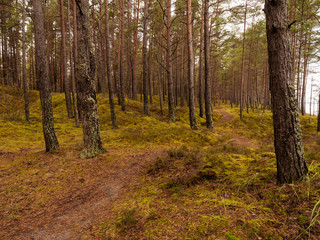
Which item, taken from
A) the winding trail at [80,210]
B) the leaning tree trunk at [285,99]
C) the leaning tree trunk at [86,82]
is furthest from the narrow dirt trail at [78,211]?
Result: the leaning tree trunk at [285,99]

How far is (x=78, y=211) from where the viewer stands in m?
3.55

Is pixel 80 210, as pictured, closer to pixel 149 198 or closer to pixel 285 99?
pixel 149 198

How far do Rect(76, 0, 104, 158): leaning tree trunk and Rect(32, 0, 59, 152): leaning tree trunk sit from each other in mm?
1904

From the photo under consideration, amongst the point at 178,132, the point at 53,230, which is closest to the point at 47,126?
the point at 53,230

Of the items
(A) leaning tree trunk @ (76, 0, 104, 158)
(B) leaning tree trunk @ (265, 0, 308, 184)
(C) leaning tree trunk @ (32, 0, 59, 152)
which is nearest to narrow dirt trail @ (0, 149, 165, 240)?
(A) leaning tree trunk @ (76, 0, 104, 158)

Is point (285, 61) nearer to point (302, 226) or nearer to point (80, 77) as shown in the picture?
point (302, 226)

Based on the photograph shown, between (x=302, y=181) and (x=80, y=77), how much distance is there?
7.39 m

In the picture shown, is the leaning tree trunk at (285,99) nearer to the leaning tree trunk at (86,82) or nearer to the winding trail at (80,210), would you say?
the winding trail at (80,210)

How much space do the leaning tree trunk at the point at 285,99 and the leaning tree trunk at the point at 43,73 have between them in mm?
8325

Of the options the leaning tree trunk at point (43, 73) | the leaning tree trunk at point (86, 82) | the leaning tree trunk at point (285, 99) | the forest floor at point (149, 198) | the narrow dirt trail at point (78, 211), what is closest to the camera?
the forest floor at point (149, 198)

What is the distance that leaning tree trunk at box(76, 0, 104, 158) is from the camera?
6297 mm

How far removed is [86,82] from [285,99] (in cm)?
650

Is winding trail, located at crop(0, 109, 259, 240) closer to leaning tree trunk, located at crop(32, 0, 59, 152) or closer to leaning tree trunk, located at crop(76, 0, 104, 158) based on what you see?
leaning tree trunk, located at crop(76, 0, 104, 158)

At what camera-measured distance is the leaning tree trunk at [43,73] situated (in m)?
6.71
